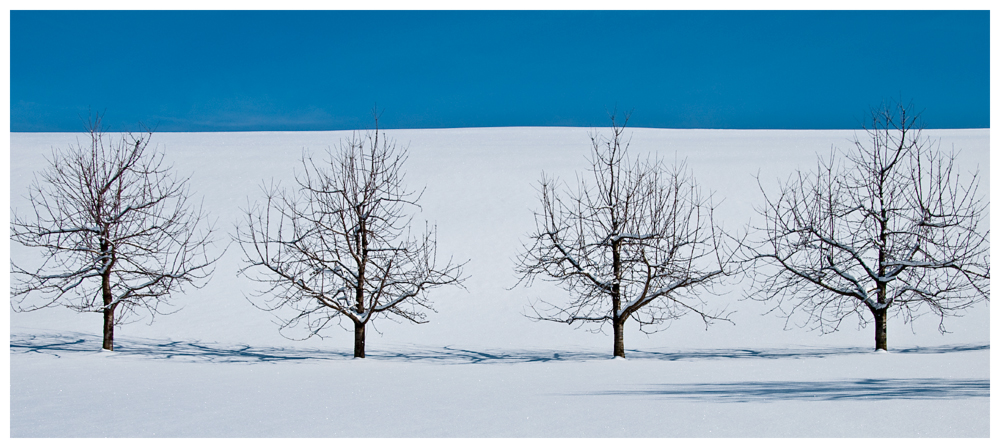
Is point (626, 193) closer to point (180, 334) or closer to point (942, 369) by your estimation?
point (942, 369)

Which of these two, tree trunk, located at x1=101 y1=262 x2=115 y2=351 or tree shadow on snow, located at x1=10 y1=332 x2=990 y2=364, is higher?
tree trunk, located at x1=101 y1=262 x2=115 y2=351

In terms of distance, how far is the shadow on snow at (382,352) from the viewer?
1062 cm

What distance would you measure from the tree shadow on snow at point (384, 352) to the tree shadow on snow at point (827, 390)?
3.48 m

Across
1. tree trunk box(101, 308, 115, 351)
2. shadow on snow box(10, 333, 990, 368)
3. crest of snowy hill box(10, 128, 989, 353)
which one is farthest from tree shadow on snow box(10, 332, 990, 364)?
crest of snowy hill box(10, 128, 989, 353)

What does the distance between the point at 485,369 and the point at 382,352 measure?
339 centimetres

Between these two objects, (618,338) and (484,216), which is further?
(484,216)

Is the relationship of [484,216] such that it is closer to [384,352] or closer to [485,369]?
[384,352]

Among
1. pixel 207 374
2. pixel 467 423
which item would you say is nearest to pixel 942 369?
pixel 467 423

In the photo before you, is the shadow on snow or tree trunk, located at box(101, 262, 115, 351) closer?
the shadow on snow

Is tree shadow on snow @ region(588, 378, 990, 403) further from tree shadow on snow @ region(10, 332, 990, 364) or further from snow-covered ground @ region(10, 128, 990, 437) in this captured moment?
tree shadow on snow @ region(10, 332, 990, 364)

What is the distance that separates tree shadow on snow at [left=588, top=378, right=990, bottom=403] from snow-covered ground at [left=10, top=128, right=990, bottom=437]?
41mm

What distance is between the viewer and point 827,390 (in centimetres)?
639

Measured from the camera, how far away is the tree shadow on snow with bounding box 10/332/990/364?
1061cm

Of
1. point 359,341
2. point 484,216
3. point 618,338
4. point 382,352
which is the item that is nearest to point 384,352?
point 382,352
